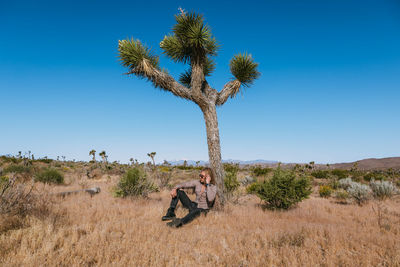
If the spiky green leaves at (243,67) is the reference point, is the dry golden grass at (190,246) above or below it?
below

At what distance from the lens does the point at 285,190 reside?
646 cm

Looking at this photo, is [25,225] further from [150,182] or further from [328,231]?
[328,231]

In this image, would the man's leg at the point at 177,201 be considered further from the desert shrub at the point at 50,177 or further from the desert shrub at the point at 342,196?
the desert shrub at the point at 50,177

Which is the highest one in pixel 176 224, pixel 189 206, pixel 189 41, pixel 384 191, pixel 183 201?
pixel 189 41

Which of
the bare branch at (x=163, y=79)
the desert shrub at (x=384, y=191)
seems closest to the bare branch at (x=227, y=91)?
the bare branch at (x=163, y=79)

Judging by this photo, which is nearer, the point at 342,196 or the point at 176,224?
the point at 176,224

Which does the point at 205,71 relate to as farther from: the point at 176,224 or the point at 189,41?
the point at 176,224

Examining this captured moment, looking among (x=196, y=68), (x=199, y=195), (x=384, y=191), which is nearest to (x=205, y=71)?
(x=196, y=68)

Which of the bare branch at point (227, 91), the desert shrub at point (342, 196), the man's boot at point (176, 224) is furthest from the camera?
the desert shrub at point (342, 196)

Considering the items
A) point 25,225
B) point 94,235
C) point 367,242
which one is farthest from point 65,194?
point 367,242

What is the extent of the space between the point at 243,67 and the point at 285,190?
4501 mm

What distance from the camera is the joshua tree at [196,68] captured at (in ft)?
22.1

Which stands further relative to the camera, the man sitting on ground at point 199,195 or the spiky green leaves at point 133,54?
the spiky green leaves at point 133,54

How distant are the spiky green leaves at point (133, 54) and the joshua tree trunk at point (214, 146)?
9.06 feet
